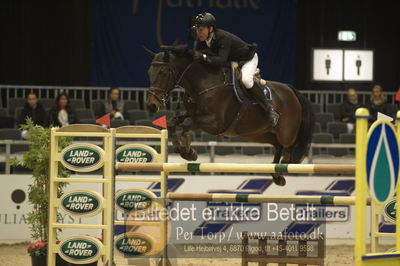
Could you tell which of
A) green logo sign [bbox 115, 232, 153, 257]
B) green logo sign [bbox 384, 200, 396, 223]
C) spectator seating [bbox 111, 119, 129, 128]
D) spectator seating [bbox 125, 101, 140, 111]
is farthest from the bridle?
spectator seating [bbox 125, 101, 140, 111]

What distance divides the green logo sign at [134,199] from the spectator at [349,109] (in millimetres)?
5249

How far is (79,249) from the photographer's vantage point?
6.32m

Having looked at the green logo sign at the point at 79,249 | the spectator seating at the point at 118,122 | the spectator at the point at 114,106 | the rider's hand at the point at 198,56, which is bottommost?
the green logo sign at the point at 79,249

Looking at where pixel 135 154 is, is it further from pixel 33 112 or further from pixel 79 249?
Answer: pixel 33 112

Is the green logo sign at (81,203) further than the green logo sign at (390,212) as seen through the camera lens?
No

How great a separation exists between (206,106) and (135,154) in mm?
1101

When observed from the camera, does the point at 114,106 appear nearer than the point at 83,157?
No

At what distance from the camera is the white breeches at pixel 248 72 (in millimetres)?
6139

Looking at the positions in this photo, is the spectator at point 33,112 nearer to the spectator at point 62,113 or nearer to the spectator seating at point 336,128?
the spectator at point 62,113

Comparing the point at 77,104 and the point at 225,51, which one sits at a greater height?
the point at 225,51

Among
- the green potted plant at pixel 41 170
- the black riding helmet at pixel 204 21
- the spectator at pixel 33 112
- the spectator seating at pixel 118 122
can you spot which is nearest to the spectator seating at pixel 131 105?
the spectator seating at pixel 118 122

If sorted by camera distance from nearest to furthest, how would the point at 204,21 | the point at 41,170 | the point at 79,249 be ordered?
1. the point at 204,21
2. the point at 79,249
3. the point at 41,170

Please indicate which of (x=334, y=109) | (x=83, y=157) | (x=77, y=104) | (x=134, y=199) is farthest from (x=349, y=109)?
(x=83, y=157)

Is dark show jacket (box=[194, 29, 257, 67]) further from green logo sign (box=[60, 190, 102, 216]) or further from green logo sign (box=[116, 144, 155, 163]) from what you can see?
green logo sign (box=[60, 190, 102, 216])
